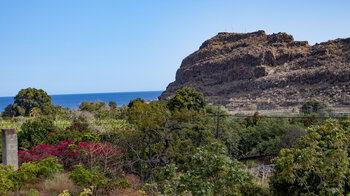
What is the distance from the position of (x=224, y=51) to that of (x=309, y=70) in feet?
106

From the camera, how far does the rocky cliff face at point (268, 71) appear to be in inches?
2087

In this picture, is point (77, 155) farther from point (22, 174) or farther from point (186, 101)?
point (186, 101)

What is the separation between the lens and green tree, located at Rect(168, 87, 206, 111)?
26.9m

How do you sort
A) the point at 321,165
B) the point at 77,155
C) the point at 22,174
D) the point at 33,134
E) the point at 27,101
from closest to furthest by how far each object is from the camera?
1. the point at 321,165
2. the point at 22,174
3. the point at 77,155
4. the point at 33,134
5. the point at 27,101

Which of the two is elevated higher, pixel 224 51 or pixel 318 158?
pixel 224 51

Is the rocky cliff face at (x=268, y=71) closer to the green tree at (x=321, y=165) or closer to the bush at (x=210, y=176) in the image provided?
the green tree at (x=321, y=165)

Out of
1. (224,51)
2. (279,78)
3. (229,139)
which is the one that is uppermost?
(224,51)

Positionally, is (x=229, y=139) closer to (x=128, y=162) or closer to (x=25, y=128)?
(x=128, y=162)

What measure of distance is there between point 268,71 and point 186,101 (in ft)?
154

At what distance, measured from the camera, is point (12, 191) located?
5891mm

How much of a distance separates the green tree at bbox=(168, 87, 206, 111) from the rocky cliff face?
24358 mm

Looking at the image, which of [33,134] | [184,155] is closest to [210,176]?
[184,155]

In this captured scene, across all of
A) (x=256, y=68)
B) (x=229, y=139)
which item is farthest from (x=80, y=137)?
(x=256, y=68)

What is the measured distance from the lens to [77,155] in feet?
27.3
